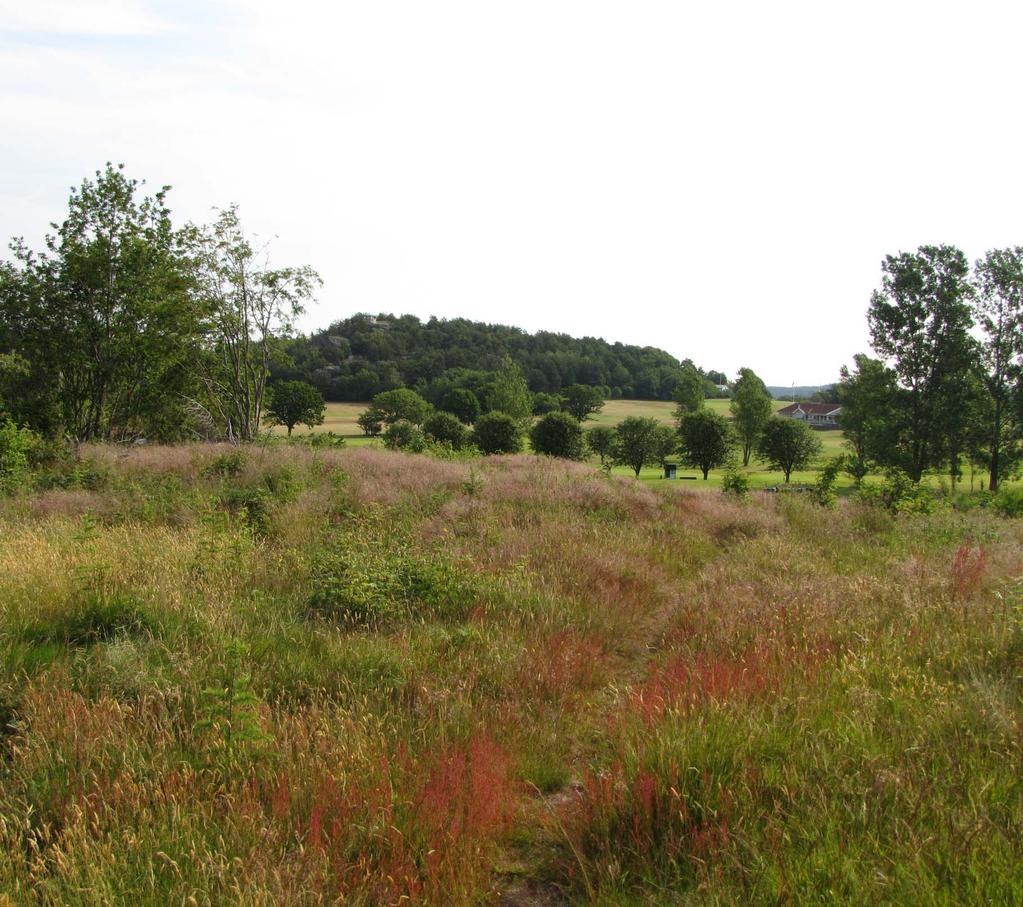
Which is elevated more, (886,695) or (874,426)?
(874,426)

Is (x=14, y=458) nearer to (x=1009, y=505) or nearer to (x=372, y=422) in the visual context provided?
(x=1009, y=505)

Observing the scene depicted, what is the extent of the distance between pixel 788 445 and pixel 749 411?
1416 cm

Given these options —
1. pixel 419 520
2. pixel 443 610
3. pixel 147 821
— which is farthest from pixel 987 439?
pixel 147 821

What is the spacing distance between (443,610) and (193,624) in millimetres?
2109

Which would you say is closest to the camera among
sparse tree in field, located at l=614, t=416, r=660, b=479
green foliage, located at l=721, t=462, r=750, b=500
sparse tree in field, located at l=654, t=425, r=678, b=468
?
green foliage, located at l=721, t=462, r=750, b=500

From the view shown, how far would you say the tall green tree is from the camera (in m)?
20.0

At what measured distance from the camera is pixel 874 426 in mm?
38312

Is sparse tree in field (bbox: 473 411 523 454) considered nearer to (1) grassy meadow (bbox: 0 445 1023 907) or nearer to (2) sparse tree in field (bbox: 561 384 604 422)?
(1) grassy meadow (bbox: 0 445 1023 907)

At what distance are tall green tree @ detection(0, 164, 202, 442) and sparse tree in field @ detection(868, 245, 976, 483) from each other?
3618 cm

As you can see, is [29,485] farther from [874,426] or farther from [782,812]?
[874,426]

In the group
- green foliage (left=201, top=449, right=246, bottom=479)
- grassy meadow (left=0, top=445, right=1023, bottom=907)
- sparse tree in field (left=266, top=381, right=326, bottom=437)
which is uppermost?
sparse tree in field (left=266, top=381, right=326, bottom=437)

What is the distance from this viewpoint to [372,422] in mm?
72062

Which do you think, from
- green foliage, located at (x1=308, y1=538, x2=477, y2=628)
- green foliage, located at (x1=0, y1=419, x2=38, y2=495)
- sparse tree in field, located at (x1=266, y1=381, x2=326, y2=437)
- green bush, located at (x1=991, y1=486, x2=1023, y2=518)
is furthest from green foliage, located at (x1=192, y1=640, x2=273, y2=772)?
sparse tree in field, located at (x1=266, y1=381, x2=326, y2=437)

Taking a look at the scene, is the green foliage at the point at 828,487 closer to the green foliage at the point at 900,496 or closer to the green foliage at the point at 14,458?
the green foliage at the point at 900,496
